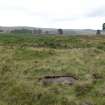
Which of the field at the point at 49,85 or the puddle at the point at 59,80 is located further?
the puddle at the point at 59,80

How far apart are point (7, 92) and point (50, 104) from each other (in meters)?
3.51

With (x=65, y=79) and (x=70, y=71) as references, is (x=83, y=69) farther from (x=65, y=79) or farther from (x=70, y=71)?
(x=65, y=79)

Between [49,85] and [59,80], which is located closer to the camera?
[49,85]

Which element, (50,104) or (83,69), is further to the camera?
(83,69)

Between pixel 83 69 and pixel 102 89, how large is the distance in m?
4.87

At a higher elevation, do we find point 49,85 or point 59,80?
point 59,80

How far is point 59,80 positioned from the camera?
2016 cm

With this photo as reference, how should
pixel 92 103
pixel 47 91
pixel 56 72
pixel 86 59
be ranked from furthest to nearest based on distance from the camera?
pixel 86 59
pixel 56 72
pixel 47 91
pixel 92 103

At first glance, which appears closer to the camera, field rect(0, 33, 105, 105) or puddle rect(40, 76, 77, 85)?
field rect(0, 33, 105, 105)

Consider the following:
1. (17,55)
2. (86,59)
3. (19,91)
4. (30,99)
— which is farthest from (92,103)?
(17,55)

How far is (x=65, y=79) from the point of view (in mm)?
20375

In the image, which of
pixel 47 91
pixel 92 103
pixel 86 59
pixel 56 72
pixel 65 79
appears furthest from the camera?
pixel 86 59

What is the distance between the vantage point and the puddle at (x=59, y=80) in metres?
19.8

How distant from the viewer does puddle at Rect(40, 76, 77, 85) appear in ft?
64.8
